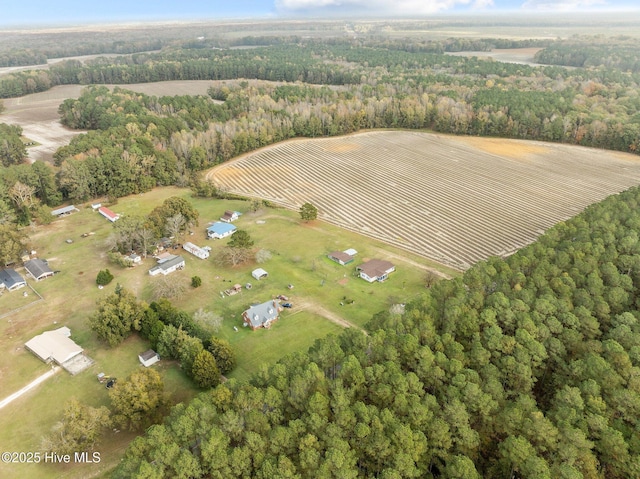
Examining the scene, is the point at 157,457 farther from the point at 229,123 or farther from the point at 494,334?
the point at 229,123

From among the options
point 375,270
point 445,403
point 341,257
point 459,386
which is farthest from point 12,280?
point 459,386

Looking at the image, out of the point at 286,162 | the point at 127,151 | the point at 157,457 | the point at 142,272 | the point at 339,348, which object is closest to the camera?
the point at 157,457

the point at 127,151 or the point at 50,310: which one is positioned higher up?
the point at 127,151

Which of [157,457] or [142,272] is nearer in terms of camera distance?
[157,457]

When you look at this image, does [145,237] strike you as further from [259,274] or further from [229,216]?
[259,274]

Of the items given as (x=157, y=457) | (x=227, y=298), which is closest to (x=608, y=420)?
(x=157, y=457)

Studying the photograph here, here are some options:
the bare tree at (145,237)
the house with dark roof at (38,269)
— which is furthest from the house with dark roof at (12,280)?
the bare tree at (145,237)

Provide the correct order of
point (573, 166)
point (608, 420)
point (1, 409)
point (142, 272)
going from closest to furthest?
1. point (608, 420)
2. point (1, 409)
3. point (142, 272)
4. point (573, 166)
